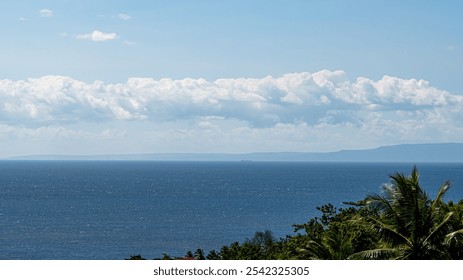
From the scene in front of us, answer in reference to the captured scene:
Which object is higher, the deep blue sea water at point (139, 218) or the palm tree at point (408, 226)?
the palm tree at point (408, 226)

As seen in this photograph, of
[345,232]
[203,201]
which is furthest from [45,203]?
[345,232]

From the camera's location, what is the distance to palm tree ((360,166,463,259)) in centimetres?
2241

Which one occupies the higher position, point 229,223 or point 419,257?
point 419,257

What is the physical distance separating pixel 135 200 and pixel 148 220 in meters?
41.1

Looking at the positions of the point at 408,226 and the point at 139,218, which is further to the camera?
the point at 139,218

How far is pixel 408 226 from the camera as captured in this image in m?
22.8

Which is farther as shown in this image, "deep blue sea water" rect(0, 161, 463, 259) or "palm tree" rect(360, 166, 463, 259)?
"deep blue sea water" rect(0, 161, 463, 259)

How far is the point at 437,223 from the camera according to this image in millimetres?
23000

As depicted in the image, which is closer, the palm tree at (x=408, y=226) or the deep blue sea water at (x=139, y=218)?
the palm tree at (x=408, y=226)

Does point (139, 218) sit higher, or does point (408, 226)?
point (408, 226)

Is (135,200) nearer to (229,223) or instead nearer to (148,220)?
(148,220)

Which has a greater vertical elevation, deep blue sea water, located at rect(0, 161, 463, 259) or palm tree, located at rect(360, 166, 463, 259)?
palm tree, located at rect(360, 166, 463, 259)

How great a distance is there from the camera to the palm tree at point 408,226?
22406 mm
